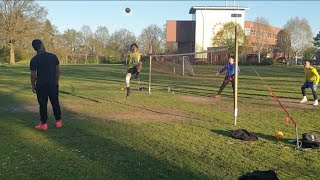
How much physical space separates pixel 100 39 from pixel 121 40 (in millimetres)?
5112

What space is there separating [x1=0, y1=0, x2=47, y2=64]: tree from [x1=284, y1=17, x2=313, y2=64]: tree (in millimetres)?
53789

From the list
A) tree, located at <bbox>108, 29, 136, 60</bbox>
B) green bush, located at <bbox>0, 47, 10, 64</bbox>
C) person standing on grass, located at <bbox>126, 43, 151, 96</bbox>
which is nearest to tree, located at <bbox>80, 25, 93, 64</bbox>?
tree, located at <bbox>108, 29, 136, 60</bbox>

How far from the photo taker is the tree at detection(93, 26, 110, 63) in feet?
296

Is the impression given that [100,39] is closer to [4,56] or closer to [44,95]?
[4,56]

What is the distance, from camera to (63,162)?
6.00 m

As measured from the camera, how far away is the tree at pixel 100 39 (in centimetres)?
9012

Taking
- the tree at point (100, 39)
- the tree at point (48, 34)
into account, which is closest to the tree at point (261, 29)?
the tree at point (100, 39)

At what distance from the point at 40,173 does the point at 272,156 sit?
3845mm

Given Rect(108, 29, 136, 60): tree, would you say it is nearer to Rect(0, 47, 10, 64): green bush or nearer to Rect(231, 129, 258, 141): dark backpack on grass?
Rect(0, 47, 10, 64): green bush

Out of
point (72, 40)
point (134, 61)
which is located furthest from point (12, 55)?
point (134, 61)

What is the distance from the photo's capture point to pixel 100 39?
92.2 meters

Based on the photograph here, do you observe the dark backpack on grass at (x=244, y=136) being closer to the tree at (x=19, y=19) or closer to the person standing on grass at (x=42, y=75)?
the person standing on grass at (x=42, y=75)

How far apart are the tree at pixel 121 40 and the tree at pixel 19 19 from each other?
31.7 metres

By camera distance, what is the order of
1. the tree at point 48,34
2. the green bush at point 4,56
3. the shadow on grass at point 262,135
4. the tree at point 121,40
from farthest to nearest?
1. the tree at point 121,40
2. the green bush at point 4,56
3. the tree at point 48,34
4. the shadow on grass at point 262,135
